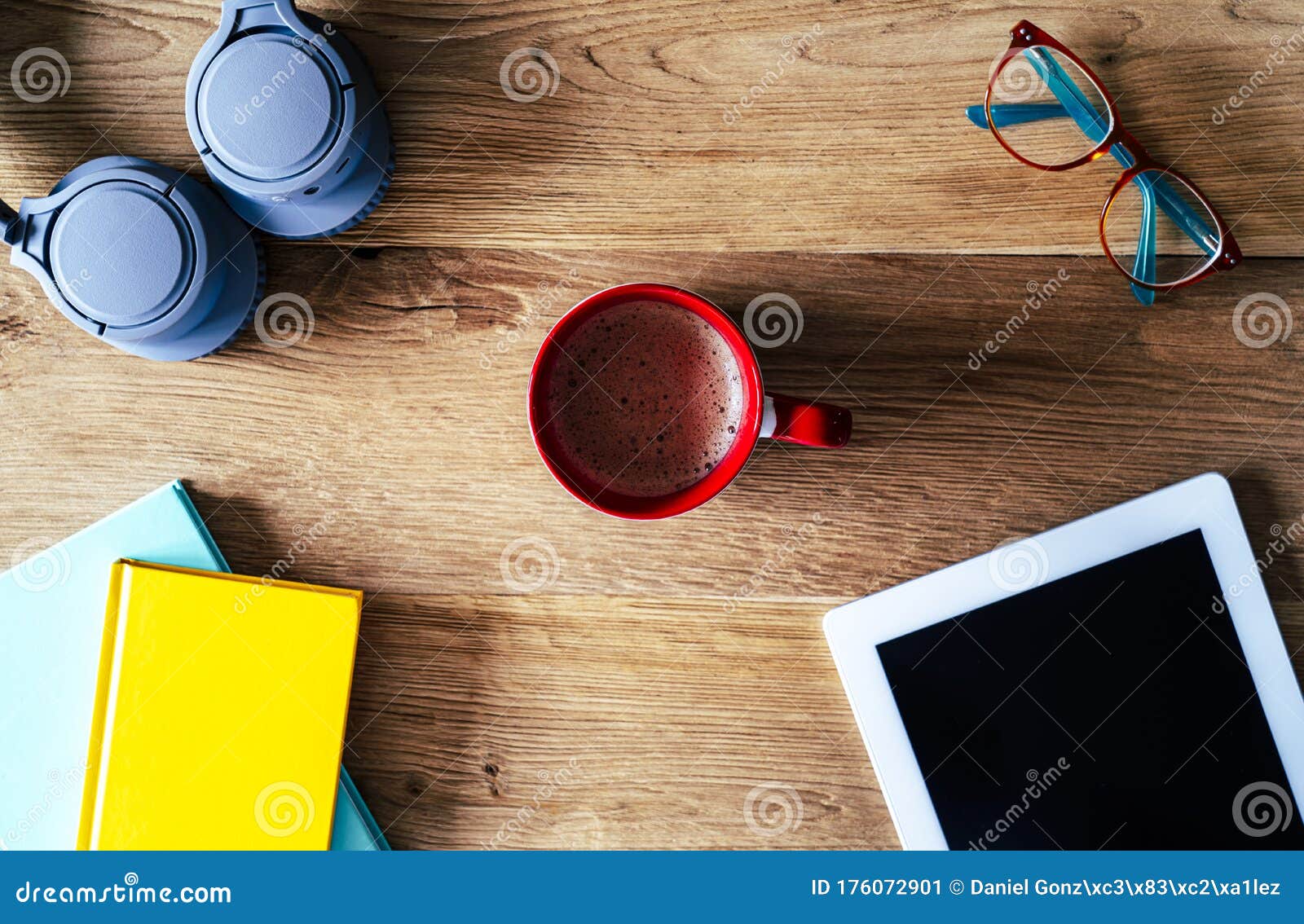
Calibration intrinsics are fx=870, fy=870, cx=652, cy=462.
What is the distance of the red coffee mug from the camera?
0.67 meters

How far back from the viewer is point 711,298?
77 cm

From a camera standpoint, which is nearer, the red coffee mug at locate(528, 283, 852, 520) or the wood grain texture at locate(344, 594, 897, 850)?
the red coffee mug at locate(528, 283, 852, 520)

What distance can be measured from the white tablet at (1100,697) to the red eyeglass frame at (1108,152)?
19cm

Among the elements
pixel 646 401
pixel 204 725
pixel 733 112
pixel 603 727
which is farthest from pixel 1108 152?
pixel 204 725

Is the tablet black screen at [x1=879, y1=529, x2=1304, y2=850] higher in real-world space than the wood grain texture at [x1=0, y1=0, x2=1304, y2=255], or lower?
lower

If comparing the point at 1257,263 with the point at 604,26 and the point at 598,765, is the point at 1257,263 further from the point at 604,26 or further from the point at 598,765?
the point at 598,765

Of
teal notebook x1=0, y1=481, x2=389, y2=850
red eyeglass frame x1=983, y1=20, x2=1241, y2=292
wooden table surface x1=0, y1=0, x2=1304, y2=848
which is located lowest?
teal notebook x1=0, y1=481, x2=389, y2=850

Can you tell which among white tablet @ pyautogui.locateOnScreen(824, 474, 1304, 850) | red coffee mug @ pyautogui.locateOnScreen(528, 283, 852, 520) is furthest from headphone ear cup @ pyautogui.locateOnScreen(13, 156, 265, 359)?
white tablet @ pyautogui.locateOnScreen(824, 474, 1304, 850)

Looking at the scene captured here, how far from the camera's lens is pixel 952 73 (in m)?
0.77

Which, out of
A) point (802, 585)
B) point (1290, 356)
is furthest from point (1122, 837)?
point (1290, 356)

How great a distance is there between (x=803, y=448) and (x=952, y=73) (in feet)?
1.17

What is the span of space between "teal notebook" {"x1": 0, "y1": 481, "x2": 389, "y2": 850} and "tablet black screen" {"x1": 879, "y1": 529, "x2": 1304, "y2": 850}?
524 millimetres

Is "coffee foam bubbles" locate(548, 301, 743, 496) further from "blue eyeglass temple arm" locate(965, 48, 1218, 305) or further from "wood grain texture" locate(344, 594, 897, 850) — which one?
"blue eyeglass temple arm" locate(965, 48, 1218, 305)

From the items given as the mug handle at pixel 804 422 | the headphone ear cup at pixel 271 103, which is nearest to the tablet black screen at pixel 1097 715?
→ the mug handle at pixel 804 422
